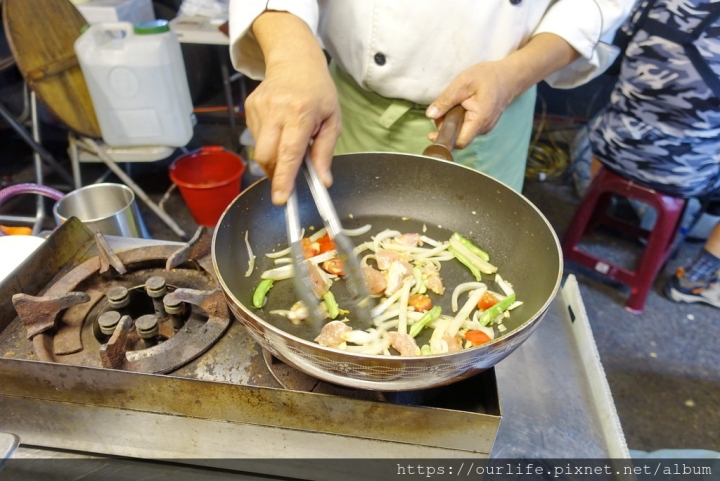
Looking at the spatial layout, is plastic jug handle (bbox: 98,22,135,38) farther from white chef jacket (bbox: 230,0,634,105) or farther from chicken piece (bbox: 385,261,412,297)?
chicken piece (bbox: 385,261,412,297)

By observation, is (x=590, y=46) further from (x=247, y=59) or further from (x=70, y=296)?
(x=70, y=296)

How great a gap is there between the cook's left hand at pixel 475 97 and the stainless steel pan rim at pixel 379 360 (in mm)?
556

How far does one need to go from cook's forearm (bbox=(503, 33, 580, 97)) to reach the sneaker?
1.96m

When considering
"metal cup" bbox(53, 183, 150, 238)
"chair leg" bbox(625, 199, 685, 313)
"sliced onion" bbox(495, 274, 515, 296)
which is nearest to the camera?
"sliced onion" bbox(495, 274, 515, 296)

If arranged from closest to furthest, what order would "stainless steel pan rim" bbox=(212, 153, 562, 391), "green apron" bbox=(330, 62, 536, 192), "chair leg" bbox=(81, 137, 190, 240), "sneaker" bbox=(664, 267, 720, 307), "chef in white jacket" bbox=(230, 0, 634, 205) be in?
"stainless steel pan rim" bbox=(212, 153, 562, 391), "chef in white jacket" bbox=(230, 0, 634, 205), "green apron" bbox=(330, 62, 536, 192), "sneaker" bbox=(664, 267, 720, 307), "chair leg" bbox=(81, 137, 190, 240)

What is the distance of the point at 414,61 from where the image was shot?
136 centimetres

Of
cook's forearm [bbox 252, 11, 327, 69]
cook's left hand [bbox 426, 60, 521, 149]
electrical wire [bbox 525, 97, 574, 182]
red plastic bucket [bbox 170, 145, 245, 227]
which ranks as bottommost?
electrical wire [bbox 525, 97, 574, 182]

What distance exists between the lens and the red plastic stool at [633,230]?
91.0 inches

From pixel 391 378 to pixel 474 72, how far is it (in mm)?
836

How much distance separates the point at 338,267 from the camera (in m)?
1.20

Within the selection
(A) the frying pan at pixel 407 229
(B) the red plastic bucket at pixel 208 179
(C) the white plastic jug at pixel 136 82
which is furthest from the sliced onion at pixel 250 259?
(C) the white plastic jug at pixel 136 82

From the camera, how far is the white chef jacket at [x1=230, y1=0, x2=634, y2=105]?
128 cm

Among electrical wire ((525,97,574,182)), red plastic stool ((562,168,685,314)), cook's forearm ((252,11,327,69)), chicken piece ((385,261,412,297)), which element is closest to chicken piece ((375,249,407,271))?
chicken piece ((385,261,412,297))

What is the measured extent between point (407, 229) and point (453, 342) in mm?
443
